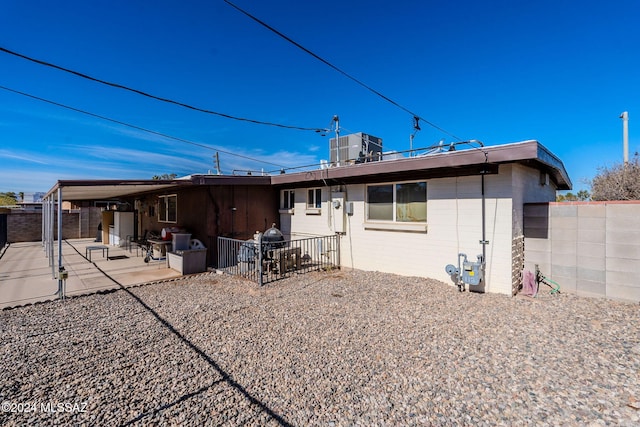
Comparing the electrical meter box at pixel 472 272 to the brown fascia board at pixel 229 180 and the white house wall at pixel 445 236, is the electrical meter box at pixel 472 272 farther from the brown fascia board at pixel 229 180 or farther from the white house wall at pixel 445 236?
the brown fascia board at pixel 229 180

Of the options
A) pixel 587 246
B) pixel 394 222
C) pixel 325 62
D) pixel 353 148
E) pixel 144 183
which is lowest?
pixel 587 246

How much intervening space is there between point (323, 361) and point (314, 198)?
21.7 ft

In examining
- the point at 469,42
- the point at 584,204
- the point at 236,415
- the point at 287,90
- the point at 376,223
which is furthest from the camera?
the point at 287,90

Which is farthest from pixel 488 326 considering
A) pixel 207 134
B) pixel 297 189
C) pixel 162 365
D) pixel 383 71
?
pixel 207 134

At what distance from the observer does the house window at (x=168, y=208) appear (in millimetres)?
10716

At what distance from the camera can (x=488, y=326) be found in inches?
166

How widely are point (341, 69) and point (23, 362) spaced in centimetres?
741

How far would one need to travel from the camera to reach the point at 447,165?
5.93 meters

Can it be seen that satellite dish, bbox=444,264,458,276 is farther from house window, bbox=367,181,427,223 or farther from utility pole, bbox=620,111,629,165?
utility pole, bbox=620,111,629,165

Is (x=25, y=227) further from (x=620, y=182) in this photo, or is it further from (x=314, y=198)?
(x=620, y=182)

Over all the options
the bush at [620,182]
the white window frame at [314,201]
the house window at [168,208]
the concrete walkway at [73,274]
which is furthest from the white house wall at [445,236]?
the bush at [620,182]

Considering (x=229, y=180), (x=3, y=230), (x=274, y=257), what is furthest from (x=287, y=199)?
(x=3, y=230)

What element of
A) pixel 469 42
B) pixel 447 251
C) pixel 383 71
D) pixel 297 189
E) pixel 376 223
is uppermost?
pixel 469 42

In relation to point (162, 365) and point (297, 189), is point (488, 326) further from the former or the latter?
point (297, 189)
